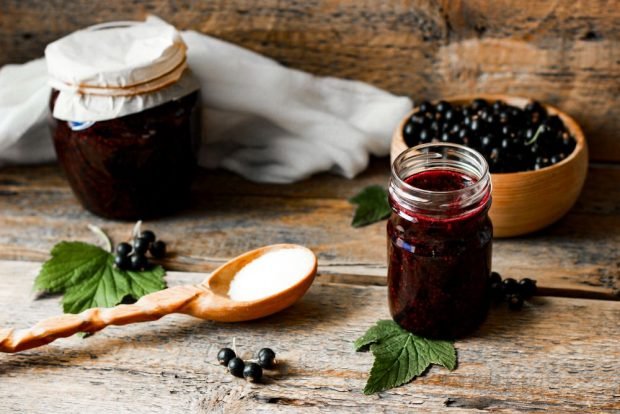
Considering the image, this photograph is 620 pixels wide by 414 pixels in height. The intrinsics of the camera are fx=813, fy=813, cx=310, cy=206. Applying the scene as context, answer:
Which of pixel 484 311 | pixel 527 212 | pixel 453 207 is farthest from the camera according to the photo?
pixel 527 212

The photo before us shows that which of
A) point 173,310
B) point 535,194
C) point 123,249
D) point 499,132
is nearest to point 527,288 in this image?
point 535,194

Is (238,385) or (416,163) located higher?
(416,163)

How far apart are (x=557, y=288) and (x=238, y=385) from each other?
45 cm

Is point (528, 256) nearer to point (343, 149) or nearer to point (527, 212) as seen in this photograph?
point (527, 212)

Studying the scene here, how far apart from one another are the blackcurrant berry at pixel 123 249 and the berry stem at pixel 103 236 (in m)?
0.04

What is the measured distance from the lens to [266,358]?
0.97 m

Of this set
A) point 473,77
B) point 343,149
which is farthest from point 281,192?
point 473,77

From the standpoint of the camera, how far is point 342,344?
101 cm

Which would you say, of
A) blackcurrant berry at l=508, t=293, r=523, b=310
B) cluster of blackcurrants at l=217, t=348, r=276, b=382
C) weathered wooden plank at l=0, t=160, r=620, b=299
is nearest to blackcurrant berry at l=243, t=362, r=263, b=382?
cluster of blackcurrants at l=217, t=348, r=276, b=382

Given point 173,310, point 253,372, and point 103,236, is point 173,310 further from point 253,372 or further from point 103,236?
point 103,236

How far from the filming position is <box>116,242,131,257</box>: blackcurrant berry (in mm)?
1160

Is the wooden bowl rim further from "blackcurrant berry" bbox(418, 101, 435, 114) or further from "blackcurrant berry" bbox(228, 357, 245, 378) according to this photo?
"blackcurrant berry" bbox(228, 357, 245, 378)

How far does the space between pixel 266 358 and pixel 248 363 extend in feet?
0.07

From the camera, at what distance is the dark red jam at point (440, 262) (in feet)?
3.06
